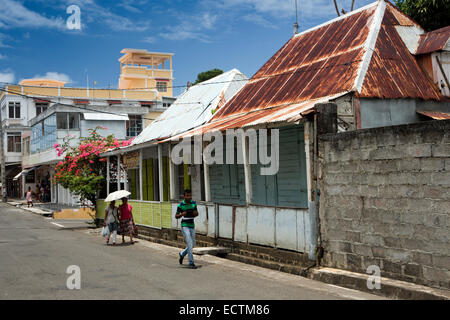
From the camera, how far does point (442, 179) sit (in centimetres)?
734

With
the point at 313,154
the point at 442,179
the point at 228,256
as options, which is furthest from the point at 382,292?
the point at 228,256

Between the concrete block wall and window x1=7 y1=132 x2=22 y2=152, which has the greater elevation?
window x1=7 y1=132 x2=22 y2=152

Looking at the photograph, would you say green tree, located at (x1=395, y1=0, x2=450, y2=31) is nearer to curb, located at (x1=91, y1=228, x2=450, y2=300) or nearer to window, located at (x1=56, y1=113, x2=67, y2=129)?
curb, located at (x1=91, y1=228, x2=450, y2=300)

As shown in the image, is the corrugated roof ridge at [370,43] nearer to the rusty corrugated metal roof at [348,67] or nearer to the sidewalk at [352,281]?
the rusty corrugated metal roof at [348,67]

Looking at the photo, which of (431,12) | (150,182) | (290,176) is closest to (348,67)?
(290,176)

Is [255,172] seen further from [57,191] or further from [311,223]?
[57,191]

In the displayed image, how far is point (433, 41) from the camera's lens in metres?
12.5

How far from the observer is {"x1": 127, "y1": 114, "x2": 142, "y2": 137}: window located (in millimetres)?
42906

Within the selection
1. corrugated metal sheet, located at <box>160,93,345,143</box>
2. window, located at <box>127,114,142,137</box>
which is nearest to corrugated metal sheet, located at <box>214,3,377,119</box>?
corrugated metal sheet, located at <box>160,93,345,143</box>

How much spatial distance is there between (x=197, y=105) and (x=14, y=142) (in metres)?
41.3

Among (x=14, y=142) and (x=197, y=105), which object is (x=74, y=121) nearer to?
(x=14, y=142)

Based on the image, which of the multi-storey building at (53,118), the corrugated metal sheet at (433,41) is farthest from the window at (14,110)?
the corrugated metal sheet at (433,41)

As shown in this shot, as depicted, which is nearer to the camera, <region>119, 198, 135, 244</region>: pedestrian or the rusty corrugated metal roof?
the rusty corrugated metal roof

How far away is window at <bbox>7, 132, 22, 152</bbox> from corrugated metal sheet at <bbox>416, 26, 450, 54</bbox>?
49.7m
